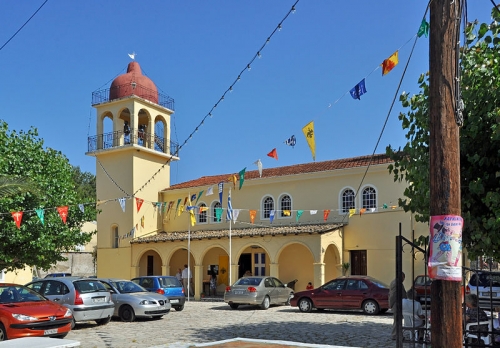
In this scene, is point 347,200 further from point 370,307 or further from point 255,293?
point 370,307

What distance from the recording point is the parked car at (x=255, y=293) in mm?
21594

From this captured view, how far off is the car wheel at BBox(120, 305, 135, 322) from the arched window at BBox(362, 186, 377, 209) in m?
13.7

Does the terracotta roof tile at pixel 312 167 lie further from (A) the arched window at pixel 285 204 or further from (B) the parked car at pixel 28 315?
(B) the parked car at pixel 28 315

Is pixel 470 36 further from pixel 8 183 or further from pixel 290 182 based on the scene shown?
pixel 290 182

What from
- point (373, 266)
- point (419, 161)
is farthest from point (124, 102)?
point (419, 161)

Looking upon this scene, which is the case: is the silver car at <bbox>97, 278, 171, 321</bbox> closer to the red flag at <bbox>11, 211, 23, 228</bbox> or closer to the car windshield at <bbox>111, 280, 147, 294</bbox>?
the car windshield at <bbox>111, 280, 147, 294</bbox>

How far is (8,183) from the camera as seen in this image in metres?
17.5

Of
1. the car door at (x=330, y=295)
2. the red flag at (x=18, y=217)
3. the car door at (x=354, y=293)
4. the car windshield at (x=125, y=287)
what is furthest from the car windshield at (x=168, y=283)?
the car door at (x=354, y=293)

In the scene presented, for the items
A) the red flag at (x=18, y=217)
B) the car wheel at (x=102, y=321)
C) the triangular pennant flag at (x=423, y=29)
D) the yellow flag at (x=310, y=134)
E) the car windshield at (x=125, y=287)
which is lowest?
the car wheel at (x=102, y=321)

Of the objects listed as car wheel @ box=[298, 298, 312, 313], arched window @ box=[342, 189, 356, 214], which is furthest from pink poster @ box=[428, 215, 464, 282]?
arched window @ box=[342, 189, 356, 214]

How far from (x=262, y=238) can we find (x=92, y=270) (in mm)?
25339

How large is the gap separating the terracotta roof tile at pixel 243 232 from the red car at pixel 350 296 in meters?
4.88

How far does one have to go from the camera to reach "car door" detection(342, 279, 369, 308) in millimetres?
20016

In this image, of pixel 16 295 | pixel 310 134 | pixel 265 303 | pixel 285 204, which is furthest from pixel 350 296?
pixel 16 295
